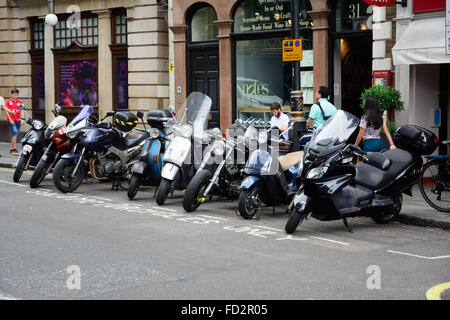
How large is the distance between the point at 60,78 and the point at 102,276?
60.8 ft

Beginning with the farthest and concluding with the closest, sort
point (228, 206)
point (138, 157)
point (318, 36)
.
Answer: point (318, 36), point (138, 157), point (228, 206)

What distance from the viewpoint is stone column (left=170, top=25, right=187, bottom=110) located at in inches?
781

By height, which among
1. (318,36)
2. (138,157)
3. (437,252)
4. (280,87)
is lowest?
(437,252)

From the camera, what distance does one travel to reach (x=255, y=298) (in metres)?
5.95

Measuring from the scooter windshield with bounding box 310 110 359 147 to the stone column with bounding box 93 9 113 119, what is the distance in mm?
14203

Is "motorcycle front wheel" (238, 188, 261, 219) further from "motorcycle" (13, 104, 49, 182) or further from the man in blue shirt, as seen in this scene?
"motorcycle" (13, 104, 49, 182)

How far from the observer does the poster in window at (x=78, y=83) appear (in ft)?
76.3

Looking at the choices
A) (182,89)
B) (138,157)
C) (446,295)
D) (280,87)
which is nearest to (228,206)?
(138,157)

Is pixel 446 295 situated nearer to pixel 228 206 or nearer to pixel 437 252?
pixel 437 252

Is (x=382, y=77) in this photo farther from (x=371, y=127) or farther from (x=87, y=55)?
(x=87, y=55)

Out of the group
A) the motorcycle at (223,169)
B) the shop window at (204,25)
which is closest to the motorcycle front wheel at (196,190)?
the motorcycle at (223,169)

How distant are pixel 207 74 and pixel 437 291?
46.1 feet

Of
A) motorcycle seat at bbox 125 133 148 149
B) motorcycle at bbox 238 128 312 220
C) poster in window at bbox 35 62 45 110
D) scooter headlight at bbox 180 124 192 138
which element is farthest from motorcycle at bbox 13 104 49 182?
poster in window at bbox 35 62 45 110

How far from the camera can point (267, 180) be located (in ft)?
33.2
